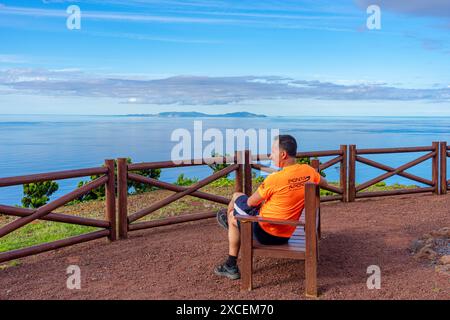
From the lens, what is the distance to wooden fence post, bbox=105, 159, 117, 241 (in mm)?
7789

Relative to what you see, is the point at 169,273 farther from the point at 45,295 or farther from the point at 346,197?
the point at 346,197

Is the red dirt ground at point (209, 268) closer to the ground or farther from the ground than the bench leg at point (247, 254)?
closer to the ground

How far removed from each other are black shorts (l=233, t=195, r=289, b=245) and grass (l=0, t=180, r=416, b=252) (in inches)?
170

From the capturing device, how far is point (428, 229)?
820 centimetres

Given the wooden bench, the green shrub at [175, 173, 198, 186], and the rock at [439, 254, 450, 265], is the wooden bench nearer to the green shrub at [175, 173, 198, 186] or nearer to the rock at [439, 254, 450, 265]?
the rock at [439, 254, 450, 265]

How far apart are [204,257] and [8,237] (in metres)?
4.96

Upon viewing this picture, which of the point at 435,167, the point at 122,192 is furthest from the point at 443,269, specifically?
the point at 435,167

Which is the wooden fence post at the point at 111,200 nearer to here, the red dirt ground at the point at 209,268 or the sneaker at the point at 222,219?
the red dirt ground at the point at 209,268

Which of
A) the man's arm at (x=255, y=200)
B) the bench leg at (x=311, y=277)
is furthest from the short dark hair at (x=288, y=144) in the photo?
the bench leg at (x=311, y=277)

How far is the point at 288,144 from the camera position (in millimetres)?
5254

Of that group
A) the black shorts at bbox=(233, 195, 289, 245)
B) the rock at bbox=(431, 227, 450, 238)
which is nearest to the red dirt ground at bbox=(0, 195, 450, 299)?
the rock at bbox=(431, 227, 450, 238)

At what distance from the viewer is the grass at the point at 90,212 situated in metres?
9.20

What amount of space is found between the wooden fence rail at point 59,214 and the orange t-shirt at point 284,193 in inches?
119

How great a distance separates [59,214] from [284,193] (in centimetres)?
349
